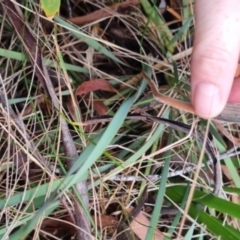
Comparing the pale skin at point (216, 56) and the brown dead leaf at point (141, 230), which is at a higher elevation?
the pale skin at point (216, 56)

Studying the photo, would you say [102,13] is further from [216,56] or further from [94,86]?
[216,56]

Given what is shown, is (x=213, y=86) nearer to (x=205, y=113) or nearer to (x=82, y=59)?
(x=205, y=113)

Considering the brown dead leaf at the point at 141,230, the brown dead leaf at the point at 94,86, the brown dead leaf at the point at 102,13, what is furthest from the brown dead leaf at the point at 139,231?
the brown dead leaf at the point at 102,13

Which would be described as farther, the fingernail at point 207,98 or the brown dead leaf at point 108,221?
the brown dead leaf at point 108,221

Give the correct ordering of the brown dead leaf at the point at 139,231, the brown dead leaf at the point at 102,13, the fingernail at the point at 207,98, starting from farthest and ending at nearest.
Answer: the brown dead leaf at the point at 102,13 → the brown dead leaf at the point at 139,231 → the fingernail at the point at 207,98

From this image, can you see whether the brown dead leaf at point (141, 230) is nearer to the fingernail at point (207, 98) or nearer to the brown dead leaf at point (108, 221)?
the brown dead leaf at point (108, 221)

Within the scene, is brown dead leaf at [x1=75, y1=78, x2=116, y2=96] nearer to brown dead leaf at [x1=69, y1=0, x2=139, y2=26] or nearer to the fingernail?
brown dead leaf at [x1=69, y1=0, x2=139, y2=26]

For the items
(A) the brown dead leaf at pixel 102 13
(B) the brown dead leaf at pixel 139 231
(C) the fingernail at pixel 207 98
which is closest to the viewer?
(C) the fingernail at pixel 207 98

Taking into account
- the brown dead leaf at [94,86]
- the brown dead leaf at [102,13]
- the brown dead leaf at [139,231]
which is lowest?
the brown dead leaf at [139,231]

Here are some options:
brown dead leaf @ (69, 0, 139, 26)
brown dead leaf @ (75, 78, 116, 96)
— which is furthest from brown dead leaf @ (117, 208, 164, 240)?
brown dead leaf @ (69, 0, 139, 26)
